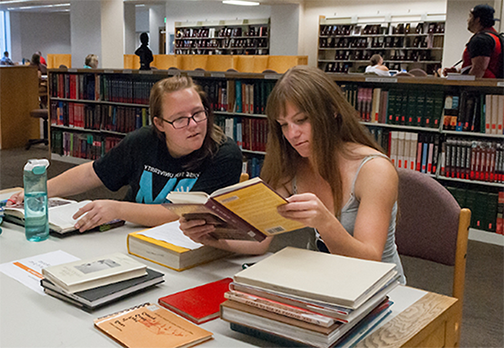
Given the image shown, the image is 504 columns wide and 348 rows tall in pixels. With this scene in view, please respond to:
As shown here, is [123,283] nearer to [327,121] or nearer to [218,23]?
[327,121]

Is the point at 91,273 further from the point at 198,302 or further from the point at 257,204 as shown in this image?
the point at 257,204

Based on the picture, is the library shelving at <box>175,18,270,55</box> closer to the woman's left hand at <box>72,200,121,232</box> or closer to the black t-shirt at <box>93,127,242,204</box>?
the black t-shirt at <box>93,127,242,204</box>

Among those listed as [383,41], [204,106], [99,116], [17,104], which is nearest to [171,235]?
[204,106]

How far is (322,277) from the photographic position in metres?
0.92

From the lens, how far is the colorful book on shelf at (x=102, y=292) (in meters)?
1.06

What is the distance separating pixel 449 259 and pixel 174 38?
1494cm

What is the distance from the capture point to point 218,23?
46.8ft

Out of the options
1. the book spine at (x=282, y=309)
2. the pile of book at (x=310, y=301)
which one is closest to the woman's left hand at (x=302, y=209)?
the pile of book at (x=310, y=301)

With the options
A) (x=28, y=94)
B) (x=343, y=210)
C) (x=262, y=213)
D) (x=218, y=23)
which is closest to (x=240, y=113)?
(x=343, y=210)

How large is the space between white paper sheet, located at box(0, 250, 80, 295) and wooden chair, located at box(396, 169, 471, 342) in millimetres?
1076

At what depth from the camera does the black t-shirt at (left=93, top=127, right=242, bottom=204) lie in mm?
1884

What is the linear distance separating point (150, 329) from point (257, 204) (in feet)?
1.11

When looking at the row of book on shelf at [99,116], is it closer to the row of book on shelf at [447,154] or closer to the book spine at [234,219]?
the row of book on shelf at [447,154]

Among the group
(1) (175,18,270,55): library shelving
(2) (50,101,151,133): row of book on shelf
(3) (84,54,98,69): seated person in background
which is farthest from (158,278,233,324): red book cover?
(1) (175,18,270,55): library shelving
